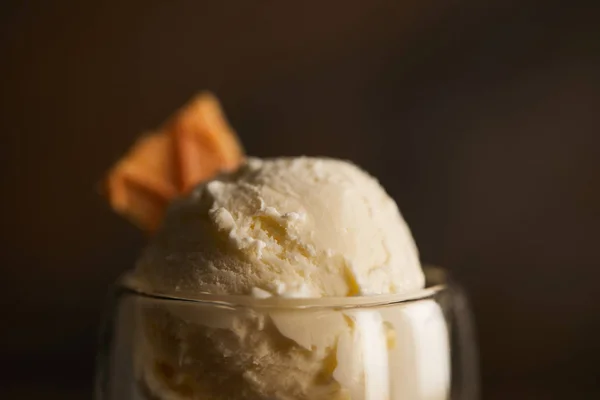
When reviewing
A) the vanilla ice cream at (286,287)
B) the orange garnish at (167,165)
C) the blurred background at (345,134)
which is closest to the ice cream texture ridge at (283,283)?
the vanilla ice cream at (286,287)

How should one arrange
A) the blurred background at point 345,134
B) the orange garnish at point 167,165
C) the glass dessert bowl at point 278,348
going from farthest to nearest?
1. the blurred background at point 345,134
2. the orange garnish at point 167,165
3. the glass dessert bowl at point 278,348

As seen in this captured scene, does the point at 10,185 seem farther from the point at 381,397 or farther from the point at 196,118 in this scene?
the point at 381,397

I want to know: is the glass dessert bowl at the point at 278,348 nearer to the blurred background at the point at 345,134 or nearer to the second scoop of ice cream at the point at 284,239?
the second scoop of ice cream at the point at 284,239

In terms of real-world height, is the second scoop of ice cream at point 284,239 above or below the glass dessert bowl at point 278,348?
above

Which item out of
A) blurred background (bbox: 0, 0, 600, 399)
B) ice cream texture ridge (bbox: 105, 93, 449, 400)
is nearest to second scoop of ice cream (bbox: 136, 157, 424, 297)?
ice cream texture ridge (bbox: 105, 93, 449, 400)

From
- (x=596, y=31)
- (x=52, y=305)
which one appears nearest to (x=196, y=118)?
(x=52, y=305)

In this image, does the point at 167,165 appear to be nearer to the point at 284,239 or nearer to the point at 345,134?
the point at 284,239

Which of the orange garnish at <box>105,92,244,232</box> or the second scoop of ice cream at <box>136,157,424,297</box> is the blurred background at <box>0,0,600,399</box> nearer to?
the orange garnish at <box>105,92,244,232</box>
